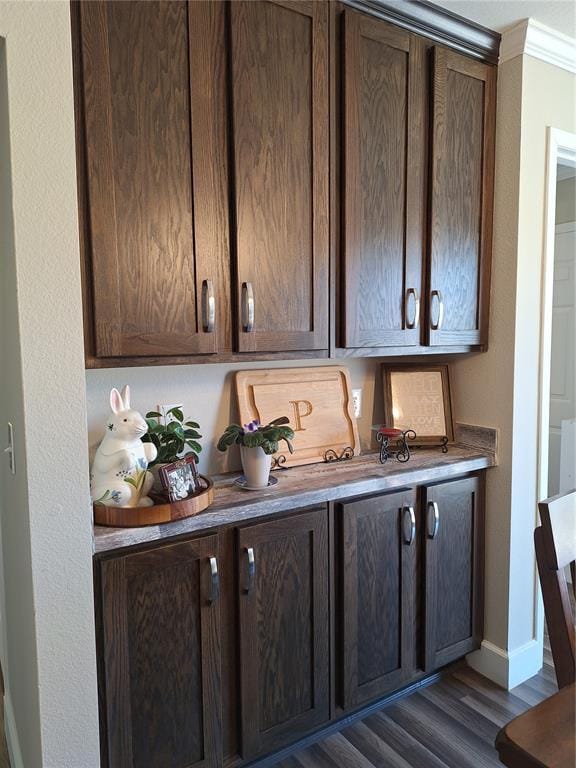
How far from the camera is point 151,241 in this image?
1.47 m

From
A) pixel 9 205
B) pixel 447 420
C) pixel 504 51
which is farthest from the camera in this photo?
pixel 447 420

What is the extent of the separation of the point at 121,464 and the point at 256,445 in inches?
17.3

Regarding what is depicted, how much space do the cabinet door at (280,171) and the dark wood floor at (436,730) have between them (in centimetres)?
140

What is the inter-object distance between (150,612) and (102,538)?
0.88ft

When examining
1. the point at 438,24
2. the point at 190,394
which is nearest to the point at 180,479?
the point at 190,394

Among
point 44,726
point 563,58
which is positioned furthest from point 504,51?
point 44,726

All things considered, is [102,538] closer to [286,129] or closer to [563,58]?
[286,129]

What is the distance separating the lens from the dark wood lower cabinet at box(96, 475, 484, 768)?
1.46 metres

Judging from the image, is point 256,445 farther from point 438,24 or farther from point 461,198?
point 438,24

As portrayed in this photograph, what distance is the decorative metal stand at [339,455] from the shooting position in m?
2.11

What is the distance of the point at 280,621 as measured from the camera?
67.9 inches

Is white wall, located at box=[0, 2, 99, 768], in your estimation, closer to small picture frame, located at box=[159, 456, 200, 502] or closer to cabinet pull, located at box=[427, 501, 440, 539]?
small picture frame, located at box=[159, 456, 200, 502]

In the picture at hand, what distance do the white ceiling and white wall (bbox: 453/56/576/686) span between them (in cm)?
13

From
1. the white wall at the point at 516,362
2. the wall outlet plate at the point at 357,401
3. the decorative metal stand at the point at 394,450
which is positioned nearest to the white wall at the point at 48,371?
the decorative metal stand at the point at 394,450
